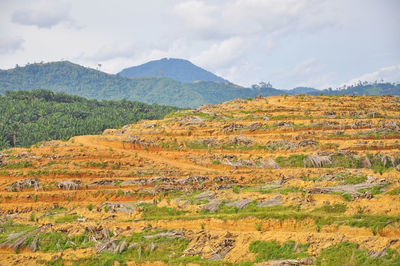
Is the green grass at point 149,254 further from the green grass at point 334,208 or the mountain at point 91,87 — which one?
the mountain at point 91,87

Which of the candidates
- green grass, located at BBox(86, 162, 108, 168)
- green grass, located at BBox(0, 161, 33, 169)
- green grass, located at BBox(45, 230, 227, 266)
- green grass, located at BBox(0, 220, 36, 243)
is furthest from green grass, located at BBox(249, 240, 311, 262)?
green grass, located at BBox(0, 161, 33, 169)

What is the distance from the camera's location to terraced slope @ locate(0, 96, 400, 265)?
15953 millimetres

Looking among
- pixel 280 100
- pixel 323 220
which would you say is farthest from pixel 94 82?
pixel 323 220

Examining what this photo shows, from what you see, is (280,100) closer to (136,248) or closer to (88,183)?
(88,183)

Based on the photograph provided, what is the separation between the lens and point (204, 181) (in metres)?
25.9

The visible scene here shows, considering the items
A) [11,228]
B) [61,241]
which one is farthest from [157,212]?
[11,228]

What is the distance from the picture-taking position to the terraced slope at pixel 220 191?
1595 centimetres

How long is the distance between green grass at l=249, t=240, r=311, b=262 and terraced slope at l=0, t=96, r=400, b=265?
0.13 feet

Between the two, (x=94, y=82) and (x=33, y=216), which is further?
(x=94, y=82)

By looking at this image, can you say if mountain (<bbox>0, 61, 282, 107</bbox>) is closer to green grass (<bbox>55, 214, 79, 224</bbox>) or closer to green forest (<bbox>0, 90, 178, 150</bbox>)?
green forest (<bbox>0, 90, 178, 150</bbox>)

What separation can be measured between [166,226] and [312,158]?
14.7 m

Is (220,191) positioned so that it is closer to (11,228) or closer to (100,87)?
(11,228)

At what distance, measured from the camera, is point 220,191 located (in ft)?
76.3

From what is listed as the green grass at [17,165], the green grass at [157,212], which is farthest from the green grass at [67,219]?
the green grass at [17,165]
